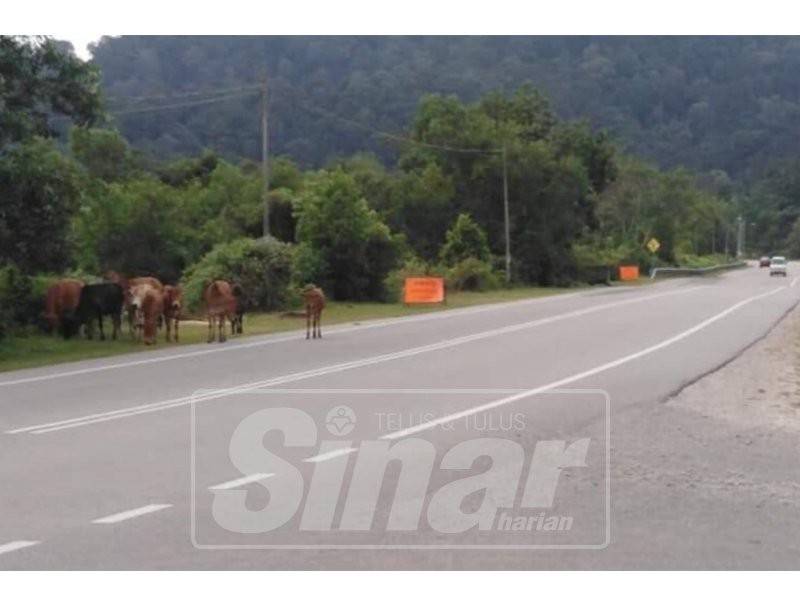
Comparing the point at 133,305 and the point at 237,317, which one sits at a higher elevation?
the point at 133,305

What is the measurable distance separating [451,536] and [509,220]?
7150 centimetres

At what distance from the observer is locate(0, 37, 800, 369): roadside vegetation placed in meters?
28.7

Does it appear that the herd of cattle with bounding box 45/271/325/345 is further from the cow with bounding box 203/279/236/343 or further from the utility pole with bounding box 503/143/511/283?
the utility pole with bounding box 503/143/511/283

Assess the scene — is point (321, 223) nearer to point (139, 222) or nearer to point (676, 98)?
point (139, 222)

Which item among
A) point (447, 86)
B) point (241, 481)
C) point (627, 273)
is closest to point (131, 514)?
point (241, 481)

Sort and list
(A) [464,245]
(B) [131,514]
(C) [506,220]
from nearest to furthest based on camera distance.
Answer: (B) [131,514] → (A) [464,245] → (C) [506,220]

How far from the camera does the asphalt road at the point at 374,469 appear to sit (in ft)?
29.5

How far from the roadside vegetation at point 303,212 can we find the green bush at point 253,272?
0.17 feet

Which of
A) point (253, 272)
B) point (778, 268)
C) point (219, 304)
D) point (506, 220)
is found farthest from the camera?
point (778, 268)

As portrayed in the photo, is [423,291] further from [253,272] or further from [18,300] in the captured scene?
[18,300]

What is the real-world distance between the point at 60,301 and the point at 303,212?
22725 millimetres

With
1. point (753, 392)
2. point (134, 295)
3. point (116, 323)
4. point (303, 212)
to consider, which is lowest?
point (753, 392)

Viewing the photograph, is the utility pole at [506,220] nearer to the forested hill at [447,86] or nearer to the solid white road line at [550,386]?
the forested hill at [447,86]

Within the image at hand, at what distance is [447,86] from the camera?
428 ft
